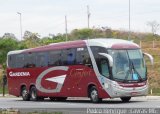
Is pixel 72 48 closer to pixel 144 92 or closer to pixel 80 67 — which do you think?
pixel 80 67

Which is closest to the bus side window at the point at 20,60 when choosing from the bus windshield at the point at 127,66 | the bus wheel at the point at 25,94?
the bus wheel at the point at 25,94

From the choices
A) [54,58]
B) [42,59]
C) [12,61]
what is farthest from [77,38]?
[54,58]

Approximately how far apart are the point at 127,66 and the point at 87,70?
247 cm

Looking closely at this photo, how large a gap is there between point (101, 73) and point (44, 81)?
666cm

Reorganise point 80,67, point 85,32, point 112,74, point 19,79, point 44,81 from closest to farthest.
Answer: point 112,74 → point 80,67 → point 44,81 → point 19,79 → point 85,32

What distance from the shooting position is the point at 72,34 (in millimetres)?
99000

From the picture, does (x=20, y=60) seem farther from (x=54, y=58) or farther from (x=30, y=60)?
(x=54, y=58)

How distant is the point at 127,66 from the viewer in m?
29.7

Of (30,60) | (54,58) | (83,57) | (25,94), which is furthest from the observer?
(25,94)

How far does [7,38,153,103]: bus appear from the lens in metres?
29.6

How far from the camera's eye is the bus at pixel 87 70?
2962cm

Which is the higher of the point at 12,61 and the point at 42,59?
the point at 42,59

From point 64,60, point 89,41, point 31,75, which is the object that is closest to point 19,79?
point 31,75

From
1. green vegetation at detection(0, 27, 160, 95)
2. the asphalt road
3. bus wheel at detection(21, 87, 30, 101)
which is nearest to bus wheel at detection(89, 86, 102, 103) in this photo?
the asphalt road
